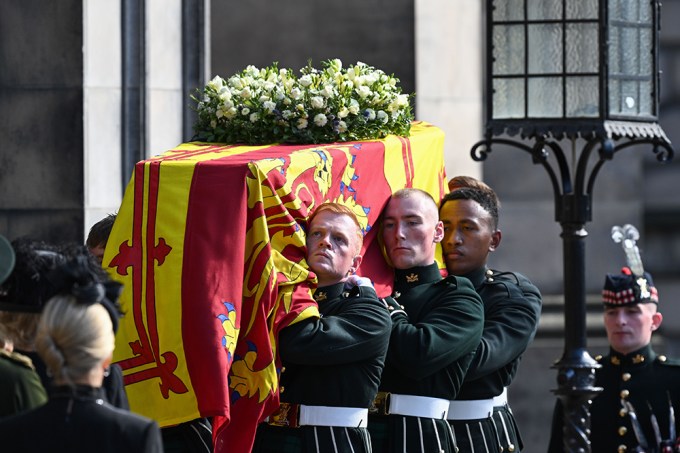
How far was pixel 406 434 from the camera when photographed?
6.85 metres

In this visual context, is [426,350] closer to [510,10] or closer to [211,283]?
[211,283]

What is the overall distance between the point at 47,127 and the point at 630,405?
3.16 meters

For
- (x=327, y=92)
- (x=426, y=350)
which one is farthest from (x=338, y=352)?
(x=327, y=92)

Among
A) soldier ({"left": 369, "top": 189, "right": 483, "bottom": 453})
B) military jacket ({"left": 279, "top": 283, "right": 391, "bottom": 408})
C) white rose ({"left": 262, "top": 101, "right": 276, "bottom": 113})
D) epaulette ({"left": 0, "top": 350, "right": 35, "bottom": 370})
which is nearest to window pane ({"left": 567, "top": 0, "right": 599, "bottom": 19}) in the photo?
soldier ({"left": 369, "top": 189, "right": 483, "bottom": 453})

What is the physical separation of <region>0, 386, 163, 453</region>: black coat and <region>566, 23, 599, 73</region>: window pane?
325 centimetres

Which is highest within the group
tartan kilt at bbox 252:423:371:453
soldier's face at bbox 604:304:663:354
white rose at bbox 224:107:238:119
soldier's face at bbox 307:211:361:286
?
white rose at bbox 224:107:238:119

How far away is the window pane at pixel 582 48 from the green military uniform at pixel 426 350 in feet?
3.25

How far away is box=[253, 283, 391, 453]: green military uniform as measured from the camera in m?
6.43

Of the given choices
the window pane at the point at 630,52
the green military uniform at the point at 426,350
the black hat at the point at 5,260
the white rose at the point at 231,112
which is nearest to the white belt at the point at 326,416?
the green military uniform at the point at 426,350

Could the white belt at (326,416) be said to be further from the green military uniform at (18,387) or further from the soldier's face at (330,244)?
the green military uniform at (18,387)

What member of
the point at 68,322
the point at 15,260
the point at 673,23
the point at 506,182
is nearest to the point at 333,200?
the point at 15,260

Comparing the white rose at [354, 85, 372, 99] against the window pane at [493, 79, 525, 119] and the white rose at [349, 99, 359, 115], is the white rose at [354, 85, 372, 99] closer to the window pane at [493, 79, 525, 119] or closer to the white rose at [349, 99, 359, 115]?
the white rose at [349, 99, 359, 115]

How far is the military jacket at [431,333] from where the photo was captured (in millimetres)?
6719

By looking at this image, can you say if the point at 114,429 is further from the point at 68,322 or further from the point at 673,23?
the point at 673,23
